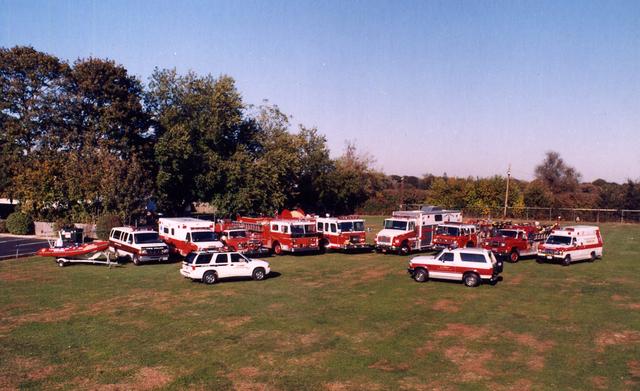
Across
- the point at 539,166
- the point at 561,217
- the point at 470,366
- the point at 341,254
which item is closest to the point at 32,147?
the point at 341,254

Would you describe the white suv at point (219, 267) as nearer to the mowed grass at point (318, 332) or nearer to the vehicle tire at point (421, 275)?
the mowed grass at point (318, 332)

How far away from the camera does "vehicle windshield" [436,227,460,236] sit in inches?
1347

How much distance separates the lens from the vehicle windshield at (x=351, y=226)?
35784 millimetres

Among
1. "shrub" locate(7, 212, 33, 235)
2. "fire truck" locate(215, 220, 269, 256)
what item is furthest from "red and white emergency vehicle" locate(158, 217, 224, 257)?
"shrub" locate(7, 212, 33, 235)

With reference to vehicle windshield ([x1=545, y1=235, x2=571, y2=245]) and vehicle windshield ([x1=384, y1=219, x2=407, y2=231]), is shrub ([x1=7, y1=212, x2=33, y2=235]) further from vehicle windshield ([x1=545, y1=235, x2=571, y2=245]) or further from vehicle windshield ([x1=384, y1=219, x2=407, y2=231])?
vehicle windshield ([x1=545, y1=235, x2=571, y2=245])

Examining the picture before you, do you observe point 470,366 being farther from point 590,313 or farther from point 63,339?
point 63,339

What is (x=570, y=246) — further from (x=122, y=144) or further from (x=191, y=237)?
(x=122, y=144)

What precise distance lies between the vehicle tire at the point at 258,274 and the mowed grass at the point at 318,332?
1.85 ft

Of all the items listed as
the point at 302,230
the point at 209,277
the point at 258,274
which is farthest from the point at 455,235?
the point at 209,277

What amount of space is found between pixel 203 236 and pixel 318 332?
16.8m

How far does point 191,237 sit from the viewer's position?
31.2 metres

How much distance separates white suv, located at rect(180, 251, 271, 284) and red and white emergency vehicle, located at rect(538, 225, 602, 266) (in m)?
16.9

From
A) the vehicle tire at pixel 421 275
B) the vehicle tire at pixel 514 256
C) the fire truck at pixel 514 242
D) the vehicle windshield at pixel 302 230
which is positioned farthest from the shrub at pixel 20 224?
the vehicle tire at pixel 514 256

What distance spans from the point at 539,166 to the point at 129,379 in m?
123
